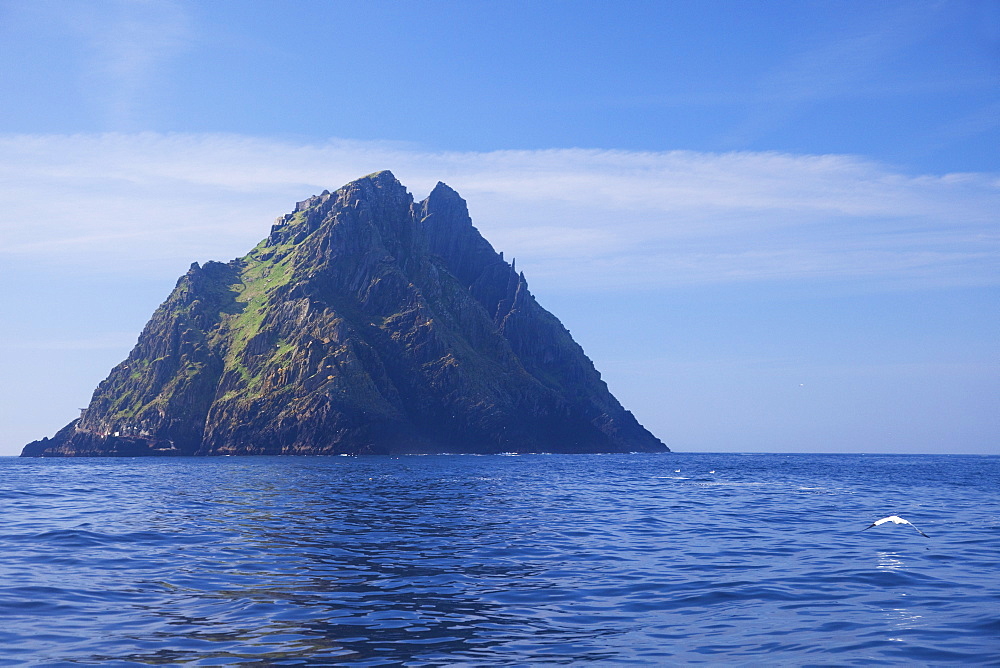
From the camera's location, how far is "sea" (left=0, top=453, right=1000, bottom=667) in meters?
17.5

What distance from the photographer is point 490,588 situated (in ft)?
80.8

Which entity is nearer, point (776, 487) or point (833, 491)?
point (833, 491)

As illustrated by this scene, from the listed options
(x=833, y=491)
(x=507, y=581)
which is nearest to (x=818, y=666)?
(x=507, y=581)

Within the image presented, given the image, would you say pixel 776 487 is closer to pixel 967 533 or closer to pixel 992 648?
pixel 967 533

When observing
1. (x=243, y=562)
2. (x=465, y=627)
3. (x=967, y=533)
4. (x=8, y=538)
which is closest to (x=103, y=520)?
(x=8, y=538)

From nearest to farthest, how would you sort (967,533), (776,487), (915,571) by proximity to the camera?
1. (915,571)
2. (967,533)
3. (776,487)

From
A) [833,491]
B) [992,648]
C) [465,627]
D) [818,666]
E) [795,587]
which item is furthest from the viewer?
[833,491]

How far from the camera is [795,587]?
24938 millimetres

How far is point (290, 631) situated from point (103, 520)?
29.6m

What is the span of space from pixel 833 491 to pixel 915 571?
168 ft

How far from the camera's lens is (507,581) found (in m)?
25.8

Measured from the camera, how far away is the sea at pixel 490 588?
17484 millimetres

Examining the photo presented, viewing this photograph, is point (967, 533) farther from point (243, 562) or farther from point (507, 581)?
point (243, 562)

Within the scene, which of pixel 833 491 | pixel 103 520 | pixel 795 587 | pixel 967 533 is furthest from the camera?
pixel 833 491
